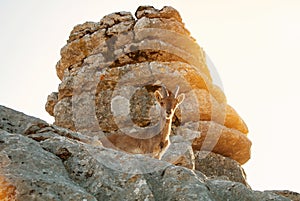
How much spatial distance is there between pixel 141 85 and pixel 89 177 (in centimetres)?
2694

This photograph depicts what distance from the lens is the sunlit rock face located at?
111 feet

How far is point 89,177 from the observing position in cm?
841

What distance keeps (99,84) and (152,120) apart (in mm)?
6545

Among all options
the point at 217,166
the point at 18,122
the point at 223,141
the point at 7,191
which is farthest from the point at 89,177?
the point at 223,141

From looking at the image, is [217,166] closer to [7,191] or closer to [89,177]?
[89,177]

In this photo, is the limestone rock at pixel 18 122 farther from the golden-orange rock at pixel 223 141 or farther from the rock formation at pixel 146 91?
the golden-orange rock at pixel 223 141

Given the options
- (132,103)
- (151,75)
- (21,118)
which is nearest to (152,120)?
(132,103)

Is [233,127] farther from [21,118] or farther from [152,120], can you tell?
[21,118]

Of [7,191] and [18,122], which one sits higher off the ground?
[18,122]

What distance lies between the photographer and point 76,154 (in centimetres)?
910

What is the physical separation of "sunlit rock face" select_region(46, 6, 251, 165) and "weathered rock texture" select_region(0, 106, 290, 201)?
21552 millimetres

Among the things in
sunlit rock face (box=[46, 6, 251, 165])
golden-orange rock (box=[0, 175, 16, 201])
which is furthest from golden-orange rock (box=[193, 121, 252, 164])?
golden-orange rock (box=[0, 175, 16, 201])

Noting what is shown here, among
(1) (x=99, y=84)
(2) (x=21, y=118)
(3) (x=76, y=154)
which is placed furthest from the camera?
(1) (x=99, y=84)

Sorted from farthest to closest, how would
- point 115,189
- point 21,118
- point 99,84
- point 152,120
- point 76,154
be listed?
point 99,84 → point 152,120 → point 21,118 → point 76,154 → point 115,189
